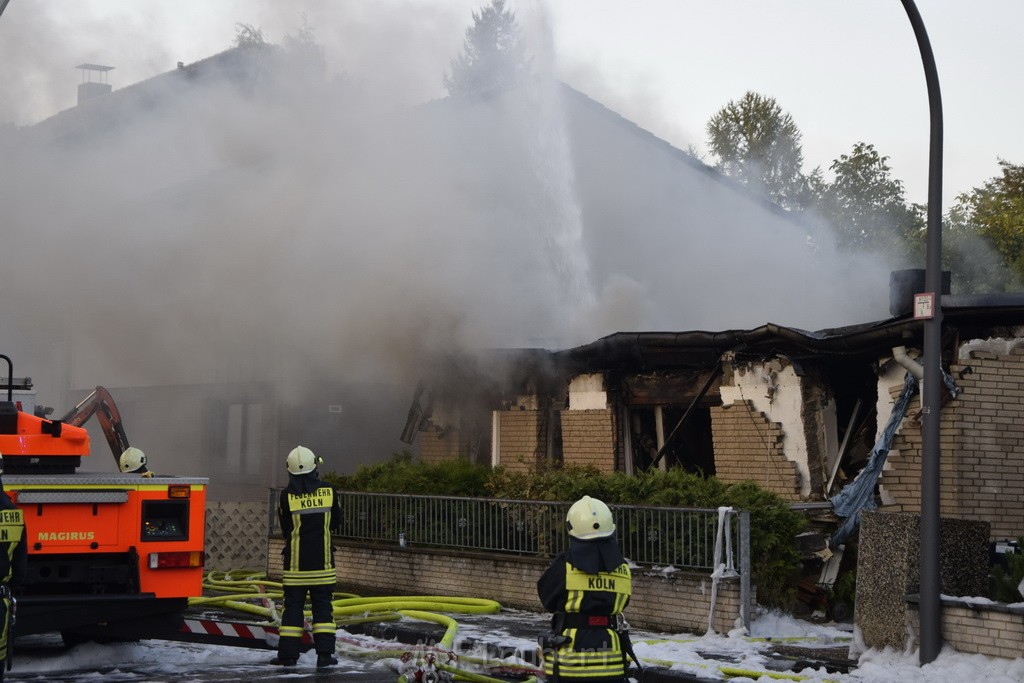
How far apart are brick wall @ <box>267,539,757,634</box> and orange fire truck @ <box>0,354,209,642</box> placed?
4.29m

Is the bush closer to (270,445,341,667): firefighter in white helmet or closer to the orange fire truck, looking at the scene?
(270,445,341,667): firefighter in white helmet

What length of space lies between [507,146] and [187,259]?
5356 millimetres

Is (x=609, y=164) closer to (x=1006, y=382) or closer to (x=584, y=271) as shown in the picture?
(x=584, y=271)

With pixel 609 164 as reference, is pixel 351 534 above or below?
below

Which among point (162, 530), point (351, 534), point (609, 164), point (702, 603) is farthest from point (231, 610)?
point (609, 164)

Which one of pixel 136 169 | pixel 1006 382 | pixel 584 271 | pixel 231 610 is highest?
pixel 136 169

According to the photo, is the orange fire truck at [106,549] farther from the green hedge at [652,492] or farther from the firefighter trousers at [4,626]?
the green hedge at [652,492]

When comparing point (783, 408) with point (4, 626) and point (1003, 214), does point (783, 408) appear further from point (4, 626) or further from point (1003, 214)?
point (1003, 214)

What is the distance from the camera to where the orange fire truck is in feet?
31.5

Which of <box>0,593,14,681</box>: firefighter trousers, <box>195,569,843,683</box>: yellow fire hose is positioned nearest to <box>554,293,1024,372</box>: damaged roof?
<box>195,569,843,683</box>: yellow fire hose

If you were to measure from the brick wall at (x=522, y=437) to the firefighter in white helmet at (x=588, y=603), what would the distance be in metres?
10.6

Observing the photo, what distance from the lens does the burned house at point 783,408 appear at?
488 inches

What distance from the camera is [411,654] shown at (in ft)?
33.8

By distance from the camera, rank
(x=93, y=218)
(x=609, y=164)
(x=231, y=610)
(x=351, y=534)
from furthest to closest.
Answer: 1. (x=609, y=164)
2. (x=93, y=218)
3. (x=351, y=534)
4. (x=231, y=610)
